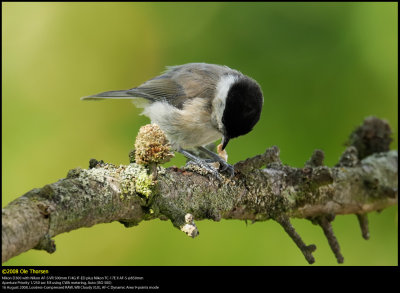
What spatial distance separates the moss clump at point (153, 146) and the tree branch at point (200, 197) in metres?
0.07

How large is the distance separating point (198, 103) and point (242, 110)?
49 cm

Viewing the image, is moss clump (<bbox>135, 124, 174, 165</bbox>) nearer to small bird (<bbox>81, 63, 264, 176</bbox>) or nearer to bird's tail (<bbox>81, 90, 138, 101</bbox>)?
small bird (<bbox>81, 63, 264, 176</bbox>)

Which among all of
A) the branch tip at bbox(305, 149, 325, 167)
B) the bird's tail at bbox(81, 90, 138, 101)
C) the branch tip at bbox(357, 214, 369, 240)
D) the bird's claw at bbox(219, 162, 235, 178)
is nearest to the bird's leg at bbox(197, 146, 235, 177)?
the bird's claw at bbox(219, 162, 235, 178)

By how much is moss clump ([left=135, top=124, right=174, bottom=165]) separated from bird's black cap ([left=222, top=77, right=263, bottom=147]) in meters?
1.16

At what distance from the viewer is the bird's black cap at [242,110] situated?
2859 millimetres

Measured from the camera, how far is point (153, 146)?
174 cm

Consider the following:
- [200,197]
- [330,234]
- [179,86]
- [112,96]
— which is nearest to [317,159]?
[330,234]

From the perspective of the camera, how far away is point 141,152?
5.78ft

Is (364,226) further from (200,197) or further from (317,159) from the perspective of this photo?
(200,197)

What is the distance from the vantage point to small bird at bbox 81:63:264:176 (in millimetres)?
2902

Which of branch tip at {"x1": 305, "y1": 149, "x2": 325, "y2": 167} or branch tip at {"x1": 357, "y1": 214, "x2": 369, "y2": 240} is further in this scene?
branch tip at {"x1": 357, "y1": 214, "x2": 369, "y2": 240}
